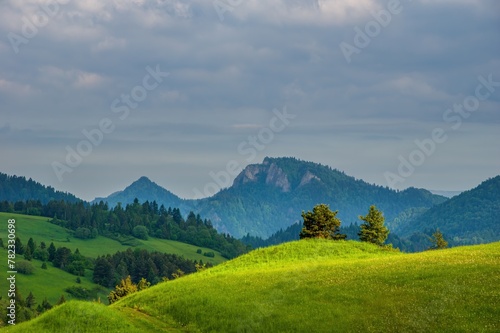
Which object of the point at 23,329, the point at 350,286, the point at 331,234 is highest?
the point at 331,234

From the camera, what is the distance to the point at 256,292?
55938 millimetres

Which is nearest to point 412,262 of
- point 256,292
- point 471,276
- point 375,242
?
point 471,276

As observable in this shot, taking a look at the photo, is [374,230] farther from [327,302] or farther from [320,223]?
[327,302]

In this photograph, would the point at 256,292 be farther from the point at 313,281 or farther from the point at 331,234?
the point at 331,234

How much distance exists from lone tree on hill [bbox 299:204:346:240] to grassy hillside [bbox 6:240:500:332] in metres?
27.8

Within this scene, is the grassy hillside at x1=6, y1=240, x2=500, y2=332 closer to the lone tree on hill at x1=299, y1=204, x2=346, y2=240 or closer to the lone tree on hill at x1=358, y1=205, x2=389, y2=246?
the lone tree on hill at x1=299, y1=204, x2=346, y2=240

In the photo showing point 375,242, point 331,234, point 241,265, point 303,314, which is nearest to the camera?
point 303,314

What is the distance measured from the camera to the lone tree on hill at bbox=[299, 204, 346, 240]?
93812mm

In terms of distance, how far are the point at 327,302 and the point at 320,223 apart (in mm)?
44066

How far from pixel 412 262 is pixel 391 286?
10345 millimetres

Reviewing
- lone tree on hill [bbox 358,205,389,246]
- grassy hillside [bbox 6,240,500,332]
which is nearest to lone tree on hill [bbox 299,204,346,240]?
lone tree on hill [bbox 358,205,389,246]

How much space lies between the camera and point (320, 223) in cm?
9412

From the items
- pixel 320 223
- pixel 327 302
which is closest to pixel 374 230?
pixel 320 223

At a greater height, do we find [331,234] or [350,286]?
[331,234]
